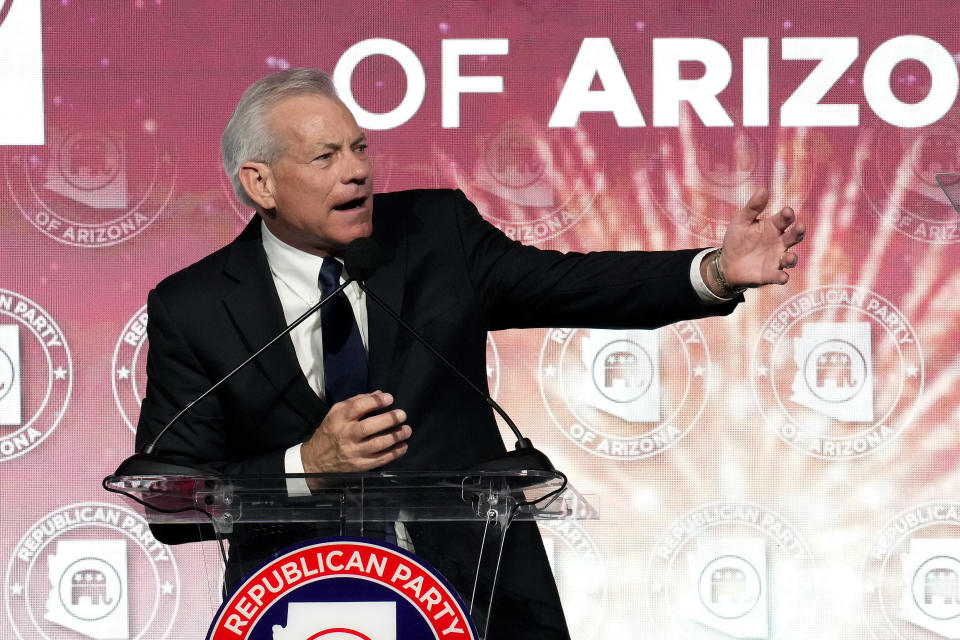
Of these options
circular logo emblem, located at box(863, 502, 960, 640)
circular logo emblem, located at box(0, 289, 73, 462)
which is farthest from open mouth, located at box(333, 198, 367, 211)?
circular logo emblem, located at box(863, 502, 960, 640)

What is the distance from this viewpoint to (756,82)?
10.9 feet

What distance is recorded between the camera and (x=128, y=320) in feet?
11.3

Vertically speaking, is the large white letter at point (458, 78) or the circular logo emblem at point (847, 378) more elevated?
the large white letter at point (458, 78)

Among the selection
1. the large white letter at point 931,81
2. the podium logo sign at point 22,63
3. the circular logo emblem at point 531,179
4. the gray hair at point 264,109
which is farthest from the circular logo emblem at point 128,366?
the large white letter at point 931,81

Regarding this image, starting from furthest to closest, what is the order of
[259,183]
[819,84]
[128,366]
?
[128,366] < [819,84] < [259,183]

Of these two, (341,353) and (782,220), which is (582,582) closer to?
(341,353)

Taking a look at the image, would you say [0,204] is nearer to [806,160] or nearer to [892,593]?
[806,160]

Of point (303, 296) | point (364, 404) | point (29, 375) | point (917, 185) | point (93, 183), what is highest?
point (93, 183)

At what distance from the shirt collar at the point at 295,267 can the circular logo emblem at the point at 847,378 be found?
1.79 meters

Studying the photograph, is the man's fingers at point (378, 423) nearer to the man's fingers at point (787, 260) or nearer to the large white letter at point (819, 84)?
the man's fingers at point (787, 260)

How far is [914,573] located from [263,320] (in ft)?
7.34

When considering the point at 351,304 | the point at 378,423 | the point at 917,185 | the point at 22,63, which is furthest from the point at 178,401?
the point at 917,185

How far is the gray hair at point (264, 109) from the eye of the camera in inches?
74.8

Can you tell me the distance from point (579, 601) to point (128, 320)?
151 centimetres
